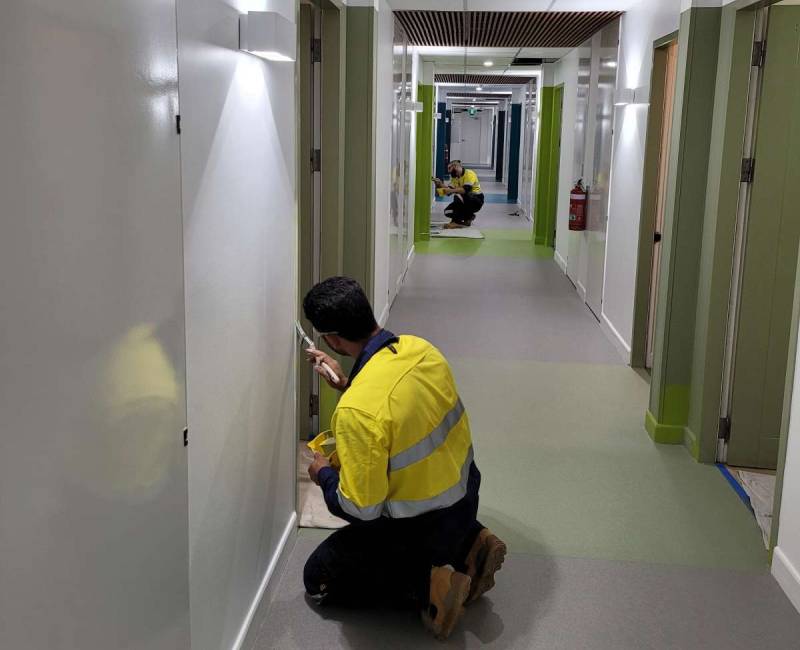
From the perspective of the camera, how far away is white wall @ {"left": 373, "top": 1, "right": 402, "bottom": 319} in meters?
6.37

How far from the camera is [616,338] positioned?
291 inches

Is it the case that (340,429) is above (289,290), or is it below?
below

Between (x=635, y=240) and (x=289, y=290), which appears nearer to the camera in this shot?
(x=289, y=290)

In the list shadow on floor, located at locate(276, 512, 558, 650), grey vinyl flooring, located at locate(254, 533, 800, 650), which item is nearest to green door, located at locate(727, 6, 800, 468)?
grey vinyl flooring, located at locate(254, 533, 800, 650)

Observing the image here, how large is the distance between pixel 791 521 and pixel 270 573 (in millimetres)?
2019

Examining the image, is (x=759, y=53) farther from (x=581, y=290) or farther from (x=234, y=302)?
(x=581, y=290)

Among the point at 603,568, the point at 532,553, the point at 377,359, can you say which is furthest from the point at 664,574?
the point at 377,359

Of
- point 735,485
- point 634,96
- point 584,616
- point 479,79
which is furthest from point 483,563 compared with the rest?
point 479,79

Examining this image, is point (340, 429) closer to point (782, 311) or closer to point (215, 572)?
point (215, 572)

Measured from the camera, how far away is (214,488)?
2.56 m

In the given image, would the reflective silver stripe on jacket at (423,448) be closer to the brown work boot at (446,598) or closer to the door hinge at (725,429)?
the brown work boot at (446,598)

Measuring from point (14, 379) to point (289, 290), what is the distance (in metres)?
2.18

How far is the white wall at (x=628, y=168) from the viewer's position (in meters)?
6.63

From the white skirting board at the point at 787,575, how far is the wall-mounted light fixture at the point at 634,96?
3.83m
